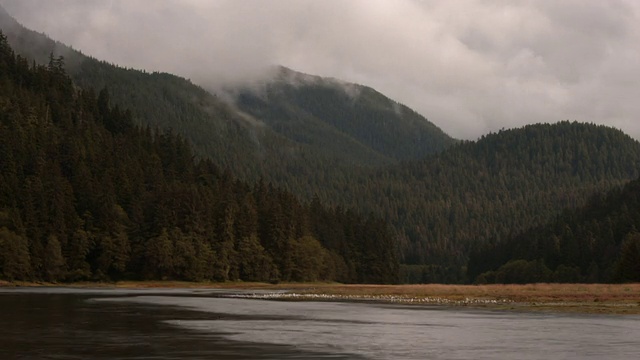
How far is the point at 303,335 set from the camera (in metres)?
50.6

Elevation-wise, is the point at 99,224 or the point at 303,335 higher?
the point at 99,224

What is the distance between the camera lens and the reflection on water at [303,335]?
40.7 m

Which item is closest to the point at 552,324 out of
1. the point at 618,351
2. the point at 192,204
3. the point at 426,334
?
the point at 426,334

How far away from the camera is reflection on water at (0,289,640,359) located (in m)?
40.7

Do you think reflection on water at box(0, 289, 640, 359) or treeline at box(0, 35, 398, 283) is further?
treeline at box(0, 35, 398, 283)

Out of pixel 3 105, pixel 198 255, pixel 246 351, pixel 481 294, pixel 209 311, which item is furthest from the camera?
pixel 3 105

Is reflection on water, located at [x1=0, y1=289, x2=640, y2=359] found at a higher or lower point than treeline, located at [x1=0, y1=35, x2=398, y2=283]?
lower

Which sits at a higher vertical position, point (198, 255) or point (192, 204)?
point (192, 204)

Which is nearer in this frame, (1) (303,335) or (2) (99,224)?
(1) (303,335)

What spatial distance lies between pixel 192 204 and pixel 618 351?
498 feet

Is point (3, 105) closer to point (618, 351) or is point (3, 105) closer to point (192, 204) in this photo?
point (192, 204)

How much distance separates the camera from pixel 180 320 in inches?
2422

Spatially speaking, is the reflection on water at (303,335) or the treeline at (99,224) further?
the treeline at (99,224)

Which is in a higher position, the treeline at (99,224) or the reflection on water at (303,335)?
the treeline at (99,224)
